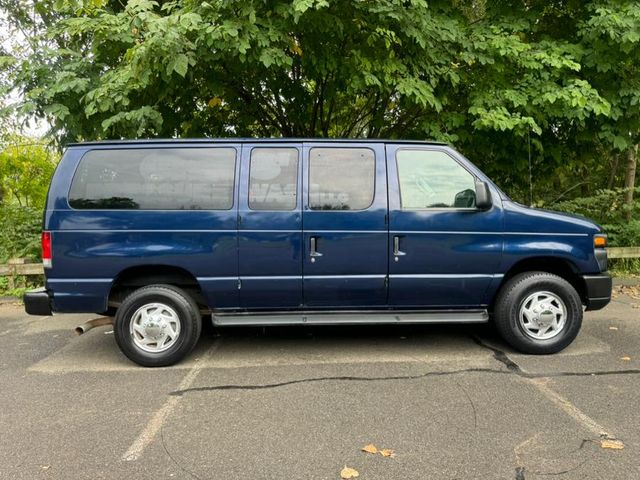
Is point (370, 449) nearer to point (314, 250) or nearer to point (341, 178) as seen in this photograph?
point (314, 250)

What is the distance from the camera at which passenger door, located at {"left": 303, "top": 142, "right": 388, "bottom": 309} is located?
4.45 meters

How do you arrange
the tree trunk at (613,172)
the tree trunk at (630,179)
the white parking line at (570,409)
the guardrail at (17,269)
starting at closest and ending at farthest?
the white parking line at (570,409), the guardrail at (17,269), the tree trunk at (630,179), the tree trunk at (613,172)

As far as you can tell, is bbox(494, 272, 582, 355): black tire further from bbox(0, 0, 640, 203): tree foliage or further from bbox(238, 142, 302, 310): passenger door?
bbox(0, 0, 640, 203): tree foliage

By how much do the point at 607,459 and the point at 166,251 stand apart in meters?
3.60

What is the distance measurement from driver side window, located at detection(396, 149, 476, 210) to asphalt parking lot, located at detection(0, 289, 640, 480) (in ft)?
4.80

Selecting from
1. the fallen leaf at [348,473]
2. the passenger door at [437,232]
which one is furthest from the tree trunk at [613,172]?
the fallen leaf at [348,473]

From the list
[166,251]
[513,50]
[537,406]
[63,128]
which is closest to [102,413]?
[166,251]

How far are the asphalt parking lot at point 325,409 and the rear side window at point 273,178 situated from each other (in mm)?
1484

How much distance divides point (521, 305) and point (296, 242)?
2189 millimetres

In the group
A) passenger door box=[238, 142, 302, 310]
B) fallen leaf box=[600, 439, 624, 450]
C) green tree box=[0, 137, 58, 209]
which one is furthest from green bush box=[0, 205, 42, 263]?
fallen leaf box=[600, 439, 624, 450]

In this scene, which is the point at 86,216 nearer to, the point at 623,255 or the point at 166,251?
the point at 166,251

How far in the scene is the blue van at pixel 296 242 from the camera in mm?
4352

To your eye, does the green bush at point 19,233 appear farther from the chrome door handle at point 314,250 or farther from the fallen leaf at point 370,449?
the fallen leaf at point 370,449

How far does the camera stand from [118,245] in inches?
Result: 171
